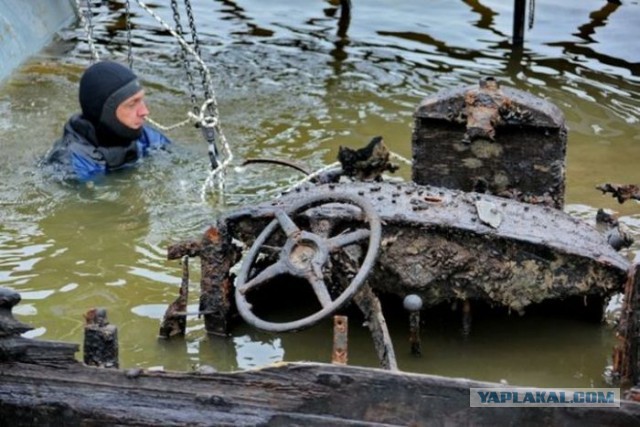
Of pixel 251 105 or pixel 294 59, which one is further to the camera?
pixel 294 59

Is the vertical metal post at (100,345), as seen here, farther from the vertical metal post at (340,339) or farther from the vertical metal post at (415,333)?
the vertical metal post at (415,333)

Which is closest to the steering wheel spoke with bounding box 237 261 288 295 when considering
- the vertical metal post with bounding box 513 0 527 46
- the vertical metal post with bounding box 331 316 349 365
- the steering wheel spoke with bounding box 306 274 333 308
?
the steering wheel spoke with bounding box 306 274 333 308

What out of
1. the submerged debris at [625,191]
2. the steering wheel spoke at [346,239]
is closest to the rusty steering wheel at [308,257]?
the steering wheel spoke at [346,239]

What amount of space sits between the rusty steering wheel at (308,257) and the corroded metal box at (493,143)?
154 cm

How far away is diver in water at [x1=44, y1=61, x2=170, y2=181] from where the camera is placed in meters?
10.2

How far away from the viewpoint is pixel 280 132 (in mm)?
11852

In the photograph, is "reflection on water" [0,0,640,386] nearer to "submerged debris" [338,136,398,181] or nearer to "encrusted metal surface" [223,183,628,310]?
"encrusted metal surface" [223,183,628,310]

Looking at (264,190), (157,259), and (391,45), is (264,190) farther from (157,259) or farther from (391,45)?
(391,45)

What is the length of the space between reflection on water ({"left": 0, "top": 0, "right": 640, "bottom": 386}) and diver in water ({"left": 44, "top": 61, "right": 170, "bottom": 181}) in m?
0.20

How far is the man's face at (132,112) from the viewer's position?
33.5 ft

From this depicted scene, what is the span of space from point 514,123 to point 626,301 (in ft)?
5.90

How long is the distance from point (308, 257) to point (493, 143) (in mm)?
2140

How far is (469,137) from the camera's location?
793cm

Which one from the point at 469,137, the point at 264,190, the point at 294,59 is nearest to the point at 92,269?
the point at 264,190
